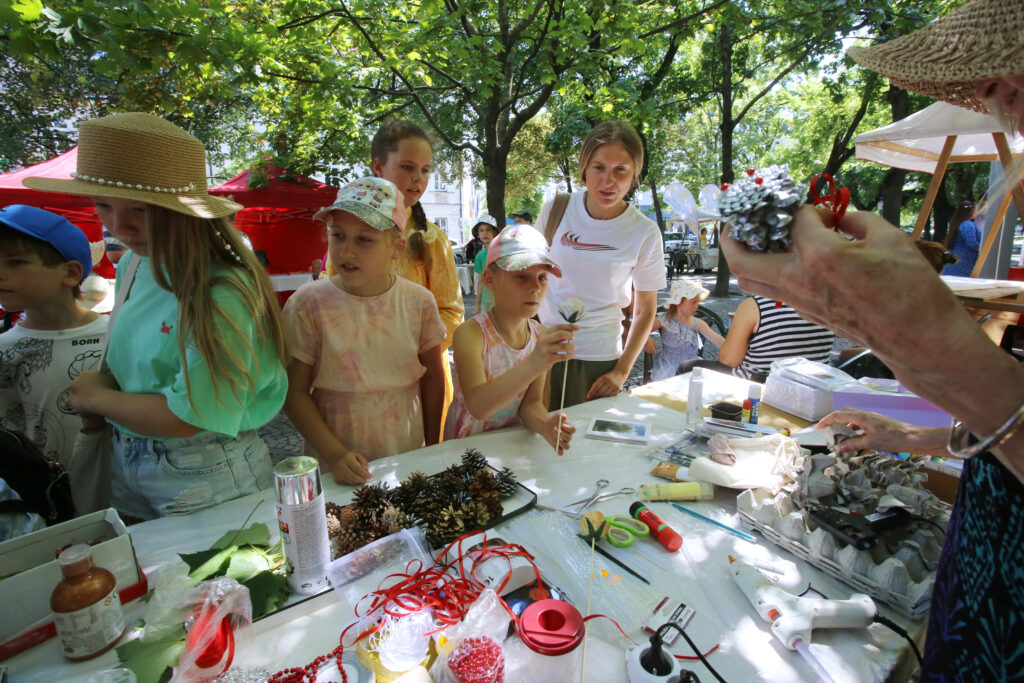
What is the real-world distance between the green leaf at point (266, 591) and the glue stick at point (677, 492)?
3.86ft

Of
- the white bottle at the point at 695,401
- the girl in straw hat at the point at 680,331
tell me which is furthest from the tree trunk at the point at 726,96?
the white bottle at the point at 695,401

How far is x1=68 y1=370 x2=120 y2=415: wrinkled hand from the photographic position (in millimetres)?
1533

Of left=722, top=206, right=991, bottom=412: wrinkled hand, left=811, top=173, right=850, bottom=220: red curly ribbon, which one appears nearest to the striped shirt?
left=811, top=173, right=850, bottom=220: red curly ribbon

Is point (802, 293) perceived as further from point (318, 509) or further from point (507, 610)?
point (318, 509)

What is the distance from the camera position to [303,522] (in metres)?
1.17

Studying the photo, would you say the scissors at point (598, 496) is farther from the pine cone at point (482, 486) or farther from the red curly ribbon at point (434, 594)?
the red curly ribbon at point (434, 594)

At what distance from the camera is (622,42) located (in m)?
5.48

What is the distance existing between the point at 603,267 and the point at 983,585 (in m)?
2.31

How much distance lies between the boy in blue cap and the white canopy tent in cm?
467

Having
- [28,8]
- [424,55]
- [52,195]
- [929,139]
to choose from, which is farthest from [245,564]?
[52,195]

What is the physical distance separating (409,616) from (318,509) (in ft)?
1.12

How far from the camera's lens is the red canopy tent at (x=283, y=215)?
7.74 m

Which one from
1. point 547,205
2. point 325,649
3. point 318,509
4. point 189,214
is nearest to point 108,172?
point 189,214

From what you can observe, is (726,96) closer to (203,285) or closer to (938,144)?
(938,144)
